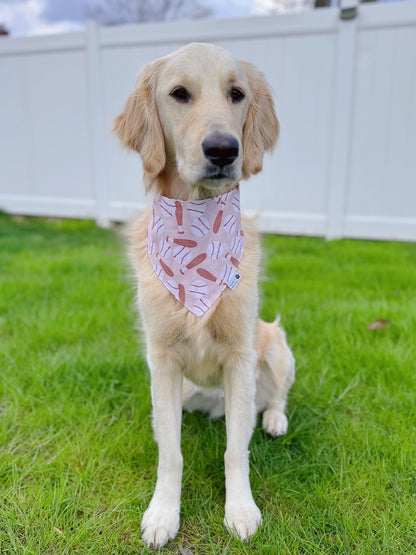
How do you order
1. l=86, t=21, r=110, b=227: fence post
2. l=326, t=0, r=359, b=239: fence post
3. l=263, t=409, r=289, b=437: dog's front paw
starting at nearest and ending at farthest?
l=263, t=409, r=289, b=437: dog's front paw → l=326, t=0, r=359, b=239: fence post → l=86, t=21, r=110, b=227: fence post

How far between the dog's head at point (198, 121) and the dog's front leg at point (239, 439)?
0.70 m

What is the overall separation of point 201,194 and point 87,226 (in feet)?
15.9

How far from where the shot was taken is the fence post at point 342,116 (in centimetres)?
475

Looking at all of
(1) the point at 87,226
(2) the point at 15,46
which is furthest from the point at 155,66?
(2) the point at 15,46

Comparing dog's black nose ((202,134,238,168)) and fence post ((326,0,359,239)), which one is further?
fence post ((326,0,359,239))

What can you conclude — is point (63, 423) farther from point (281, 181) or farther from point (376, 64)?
point (376, 64)

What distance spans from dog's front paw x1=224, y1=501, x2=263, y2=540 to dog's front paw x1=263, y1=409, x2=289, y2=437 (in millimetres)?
459

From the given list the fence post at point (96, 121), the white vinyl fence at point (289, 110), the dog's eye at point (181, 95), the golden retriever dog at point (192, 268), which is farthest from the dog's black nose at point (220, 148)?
the fence post at point (96, 121)

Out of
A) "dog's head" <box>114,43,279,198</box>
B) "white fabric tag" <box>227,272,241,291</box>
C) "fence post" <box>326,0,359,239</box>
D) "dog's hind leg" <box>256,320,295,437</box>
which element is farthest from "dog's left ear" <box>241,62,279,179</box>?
"fence post" <box>326,0,359,239</box>

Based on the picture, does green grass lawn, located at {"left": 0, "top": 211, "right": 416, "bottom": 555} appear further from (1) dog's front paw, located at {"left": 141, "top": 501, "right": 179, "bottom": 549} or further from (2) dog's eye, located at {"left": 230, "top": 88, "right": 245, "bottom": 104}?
(2) dog's eye, located at {"left": 230, "top": 88, "right": 245, "bottom": 104}

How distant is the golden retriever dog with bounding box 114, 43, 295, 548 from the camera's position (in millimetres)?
1581

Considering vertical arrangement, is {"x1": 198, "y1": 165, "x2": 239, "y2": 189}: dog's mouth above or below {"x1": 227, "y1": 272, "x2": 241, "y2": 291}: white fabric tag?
above

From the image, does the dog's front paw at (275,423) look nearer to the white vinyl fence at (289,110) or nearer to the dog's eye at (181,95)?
the dog's eye at (181,95)

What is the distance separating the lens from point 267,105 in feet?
5.98
